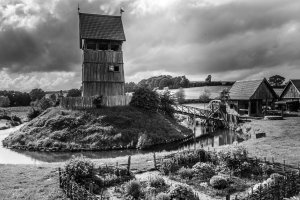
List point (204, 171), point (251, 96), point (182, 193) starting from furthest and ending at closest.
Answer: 1. point (251, 96)
2. point (204, 171)
3. point (182, 193)

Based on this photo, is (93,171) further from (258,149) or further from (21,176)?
(258,149)

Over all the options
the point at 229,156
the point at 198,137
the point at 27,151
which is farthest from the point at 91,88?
the point at 229,156

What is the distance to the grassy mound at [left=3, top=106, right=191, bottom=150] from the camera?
36.6 m

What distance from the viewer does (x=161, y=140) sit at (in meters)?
38.9

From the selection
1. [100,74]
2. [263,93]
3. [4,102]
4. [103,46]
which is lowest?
[4,102]

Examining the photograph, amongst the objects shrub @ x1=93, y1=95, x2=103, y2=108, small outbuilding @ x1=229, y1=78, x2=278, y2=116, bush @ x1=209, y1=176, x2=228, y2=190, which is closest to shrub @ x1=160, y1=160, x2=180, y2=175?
bush @ x1=209, y1=176, x2=228, y2=190

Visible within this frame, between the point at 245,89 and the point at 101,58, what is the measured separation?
92.0 ft

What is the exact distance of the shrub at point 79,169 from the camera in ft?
55.9

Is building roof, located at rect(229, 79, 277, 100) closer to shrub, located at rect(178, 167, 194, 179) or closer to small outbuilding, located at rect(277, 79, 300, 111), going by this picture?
small outbuilding, located at rect(277, 79, 300, 111)

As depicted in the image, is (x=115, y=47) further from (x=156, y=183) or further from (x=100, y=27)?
(x=156, y=183)

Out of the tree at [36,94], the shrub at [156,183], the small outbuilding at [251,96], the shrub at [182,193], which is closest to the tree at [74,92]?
the tree at [36,94]

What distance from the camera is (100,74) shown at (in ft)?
157

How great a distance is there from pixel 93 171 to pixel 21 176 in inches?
198

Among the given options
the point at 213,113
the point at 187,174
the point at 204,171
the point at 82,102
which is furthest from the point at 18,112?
the point at 204,171
